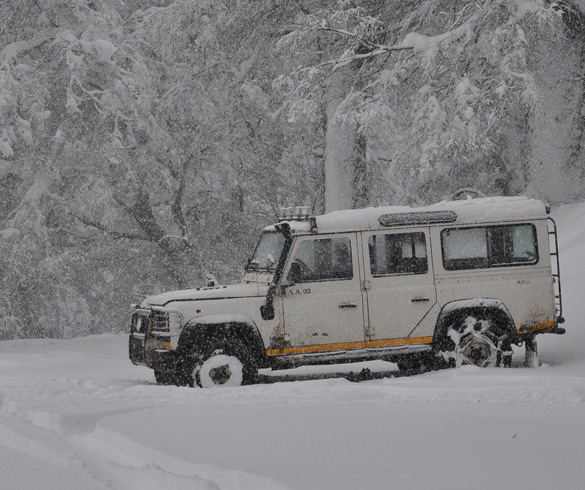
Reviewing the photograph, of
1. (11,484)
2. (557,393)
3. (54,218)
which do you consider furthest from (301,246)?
(54,218)

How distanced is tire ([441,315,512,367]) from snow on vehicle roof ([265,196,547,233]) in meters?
1.24

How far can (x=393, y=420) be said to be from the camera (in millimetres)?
7488

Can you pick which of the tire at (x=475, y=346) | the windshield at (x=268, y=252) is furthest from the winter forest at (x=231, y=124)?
the windshield at (x=268, y=252)

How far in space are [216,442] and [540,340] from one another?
770 centimetres

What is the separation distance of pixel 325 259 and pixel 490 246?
206 cm

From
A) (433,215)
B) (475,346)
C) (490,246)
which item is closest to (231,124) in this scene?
(433,215)

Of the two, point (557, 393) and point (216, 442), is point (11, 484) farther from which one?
point (557, 393)

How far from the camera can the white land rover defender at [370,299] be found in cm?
1027

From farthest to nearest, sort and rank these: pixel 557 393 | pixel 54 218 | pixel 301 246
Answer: pixel 54 218 < pixel 301 246 < pixel 557 393

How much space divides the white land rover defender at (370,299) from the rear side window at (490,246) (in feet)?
0.04

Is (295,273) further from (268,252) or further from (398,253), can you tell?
(398,253)

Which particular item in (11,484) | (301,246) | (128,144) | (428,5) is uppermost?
(428,5)

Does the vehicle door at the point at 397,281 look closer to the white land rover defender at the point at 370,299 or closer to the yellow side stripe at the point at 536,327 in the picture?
the white land rover defender at the point at 370,299

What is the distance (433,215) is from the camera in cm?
1094
